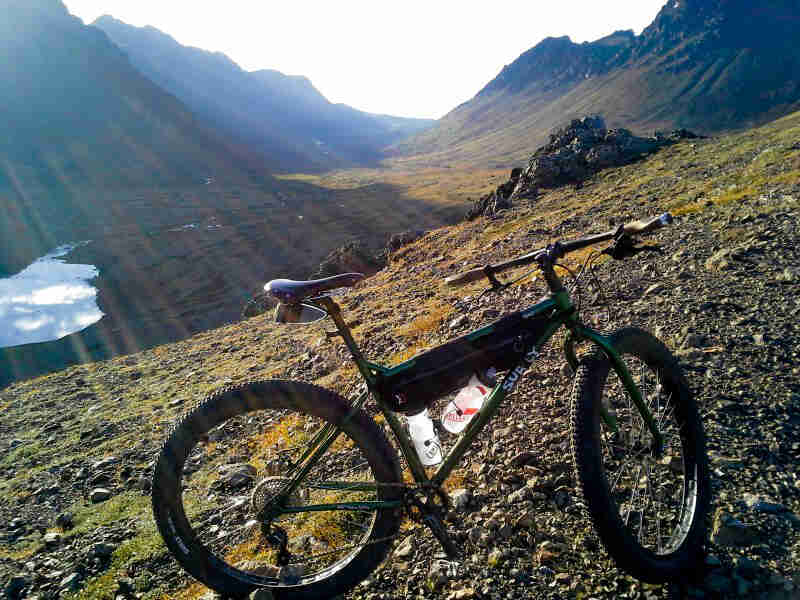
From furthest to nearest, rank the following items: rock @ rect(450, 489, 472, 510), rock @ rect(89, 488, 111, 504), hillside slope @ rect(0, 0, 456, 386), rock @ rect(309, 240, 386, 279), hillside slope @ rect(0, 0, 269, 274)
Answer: hillside slope @ rect(0, 0, 269, 274)
hillside slope @ rect(0, 0, 456, 386)
rock @ rect(309, 240, 386, 279)
rock @ rect(89, 488, 111, 504)
rock @ rect(450, 489, 472, 510)

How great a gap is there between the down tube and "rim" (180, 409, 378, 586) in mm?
550

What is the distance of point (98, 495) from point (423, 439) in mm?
5385

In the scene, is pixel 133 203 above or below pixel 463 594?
above

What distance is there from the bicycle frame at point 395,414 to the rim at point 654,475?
0.66 ft

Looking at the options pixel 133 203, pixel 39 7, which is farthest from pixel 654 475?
pixel 39 7

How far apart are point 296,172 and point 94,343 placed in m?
166

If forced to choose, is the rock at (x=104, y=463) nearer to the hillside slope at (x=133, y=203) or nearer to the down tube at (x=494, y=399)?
the down tube at (x=494, y=399)

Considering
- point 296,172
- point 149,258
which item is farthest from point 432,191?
point 296,172

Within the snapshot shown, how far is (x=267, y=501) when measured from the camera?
2.86 m

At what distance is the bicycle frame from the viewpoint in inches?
109

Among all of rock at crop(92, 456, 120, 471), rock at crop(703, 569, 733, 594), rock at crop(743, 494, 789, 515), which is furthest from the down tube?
rock at crop(92, 456, 120, 471)

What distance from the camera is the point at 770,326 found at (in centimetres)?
516

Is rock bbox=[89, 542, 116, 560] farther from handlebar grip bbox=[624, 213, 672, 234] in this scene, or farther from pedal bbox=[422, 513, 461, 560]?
handlebar grip bbox=[624, 213, 672, 234]

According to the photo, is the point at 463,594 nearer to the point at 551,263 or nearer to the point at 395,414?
the point at 395,414
